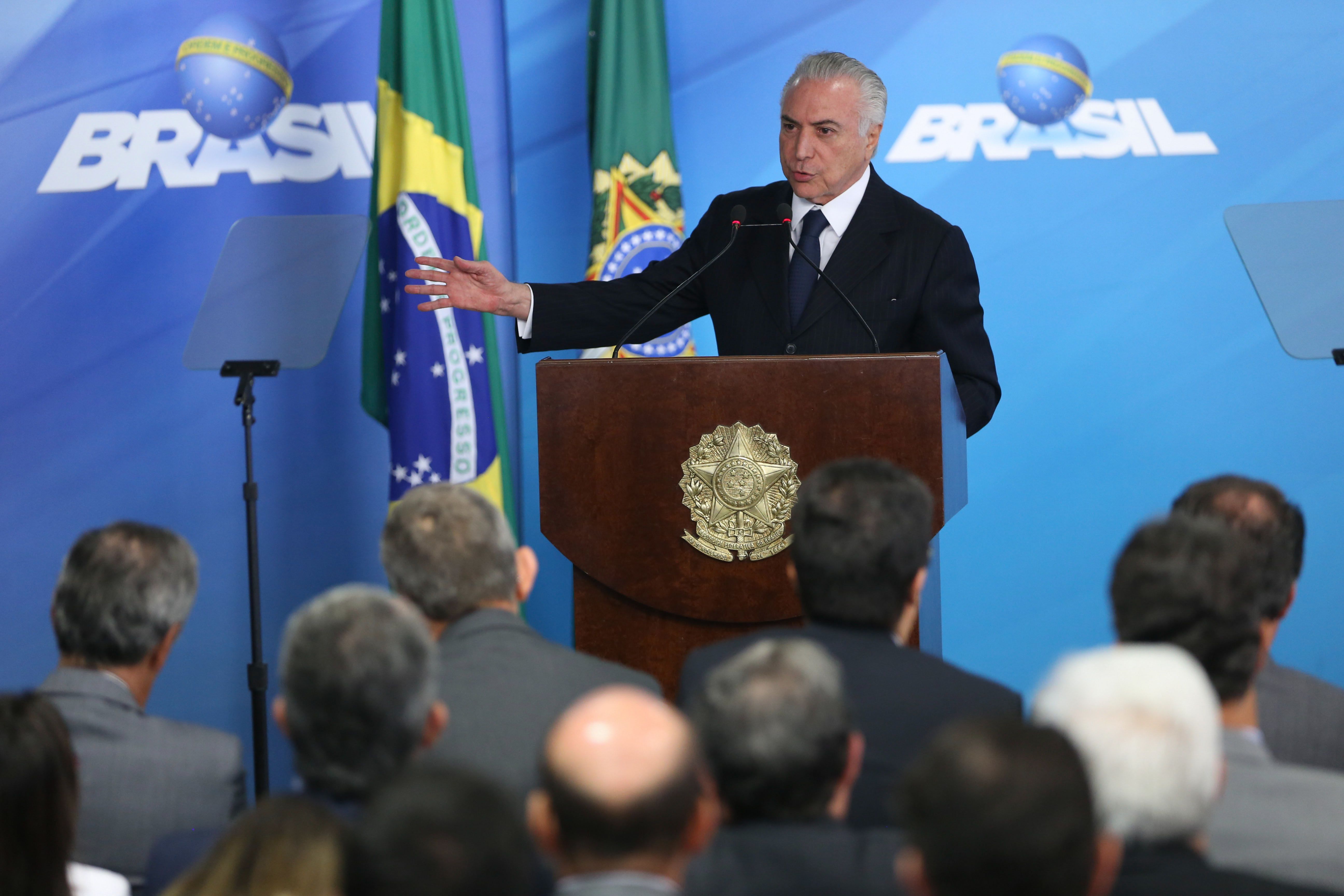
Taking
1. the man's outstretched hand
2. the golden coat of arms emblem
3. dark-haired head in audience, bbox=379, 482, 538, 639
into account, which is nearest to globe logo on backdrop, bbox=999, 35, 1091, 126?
the man's outstretched hand

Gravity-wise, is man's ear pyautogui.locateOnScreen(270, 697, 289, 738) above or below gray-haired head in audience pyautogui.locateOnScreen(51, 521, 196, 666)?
below

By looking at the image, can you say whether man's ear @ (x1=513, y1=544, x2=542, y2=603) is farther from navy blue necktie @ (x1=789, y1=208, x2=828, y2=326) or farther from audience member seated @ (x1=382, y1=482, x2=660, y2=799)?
navy blue necktie @ (x1=789, y1=208, x2=828, y2=326)

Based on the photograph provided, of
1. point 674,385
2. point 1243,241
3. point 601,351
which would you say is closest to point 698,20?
point 601,351

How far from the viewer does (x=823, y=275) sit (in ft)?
8.20

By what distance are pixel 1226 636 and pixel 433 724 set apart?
911 millimetres

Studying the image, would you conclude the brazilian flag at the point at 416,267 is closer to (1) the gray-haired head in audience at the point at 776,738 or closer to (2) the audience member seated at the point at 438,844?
(1) the gray-haired head in audience at the point at 776,738

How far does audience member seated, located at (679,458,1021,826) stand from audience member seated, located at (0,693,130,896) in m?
0.70

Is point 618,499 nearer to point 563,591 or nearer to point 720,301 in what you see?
point 720,301

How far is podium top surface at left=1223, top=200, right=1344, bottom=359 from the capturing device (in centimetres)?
367

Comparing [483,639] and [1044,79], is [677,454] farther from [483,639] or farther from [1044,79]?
[1044,79]

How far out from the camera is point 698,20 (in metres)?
4.65

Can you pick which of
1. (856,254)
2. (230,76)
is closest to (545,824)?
(856,254)

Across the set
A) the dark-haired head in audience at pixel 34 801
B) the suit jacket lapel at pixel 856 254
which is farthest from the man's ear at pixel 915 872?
the suit jacket lapel at pixel 856 254

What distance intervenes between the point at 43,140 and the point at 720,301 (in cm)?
282
